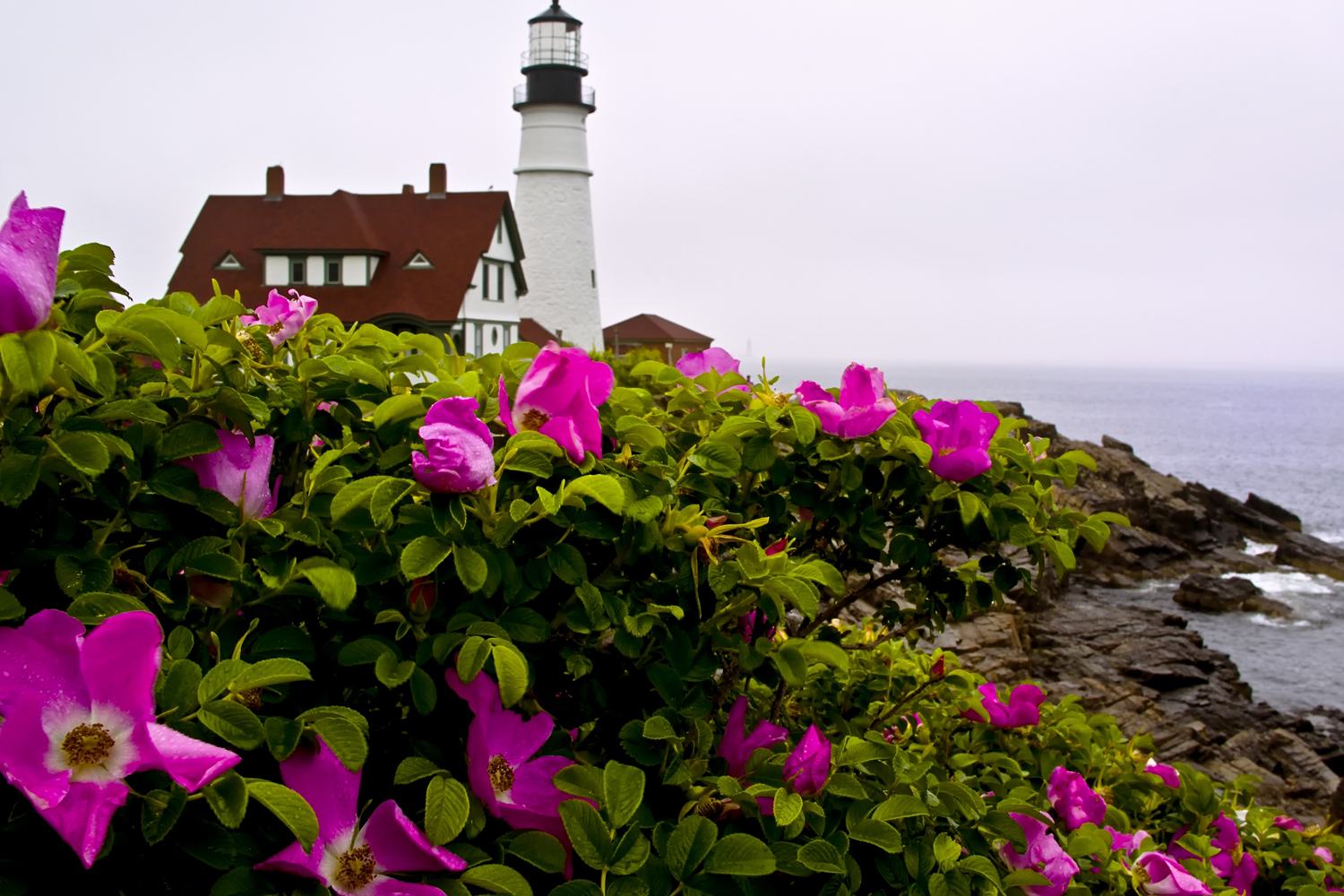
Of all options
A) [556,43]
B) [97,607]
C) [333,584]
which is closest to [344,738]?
[333,584]

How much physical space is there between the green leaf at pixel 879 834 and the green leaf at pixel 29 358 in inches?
49.4

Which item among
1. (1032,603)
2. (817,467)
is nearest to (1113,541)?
(1032,603)

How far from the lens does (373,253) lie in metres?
27.0

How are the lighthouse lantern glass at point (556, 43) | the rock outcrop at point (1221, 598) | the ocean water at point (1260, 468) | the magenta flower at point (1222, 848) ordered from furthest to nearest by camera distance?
the lighthouse lantern glass at point (556, 43), the rock outcrop at point (1221, 598), the ocean water at point (1260, 468), the magenta flower at point (1222, 848)

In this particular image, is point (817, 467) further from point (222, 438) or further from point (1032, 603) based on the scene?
point (1032, 603)

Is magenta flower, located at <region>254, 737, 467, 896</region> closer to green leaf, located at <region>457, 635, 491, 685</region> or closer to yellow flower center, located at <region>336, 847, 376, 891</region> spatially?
yellow flower center, located at <region>336, 847, 376, 891</region>

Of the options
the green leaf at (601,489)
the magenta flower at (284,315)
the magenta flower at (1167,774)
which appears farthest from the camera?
the magenta flower at (1167,774)

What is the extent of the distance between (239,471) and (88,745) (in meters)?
0.47

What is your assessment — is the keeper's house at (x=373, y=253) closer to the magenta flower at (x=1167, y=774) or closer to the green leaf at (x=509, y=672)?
the magenta flower at (x=1167, y=774)

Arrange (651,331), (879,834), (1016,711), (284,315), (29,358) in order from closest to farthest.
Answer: (29,358) → (879,834) → (284,315) → (1016,711) → (651,331)

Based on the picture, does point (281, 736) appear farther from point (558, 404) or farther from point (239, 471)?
point (558, 404)

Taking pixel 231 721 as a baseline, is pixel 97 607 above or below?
above

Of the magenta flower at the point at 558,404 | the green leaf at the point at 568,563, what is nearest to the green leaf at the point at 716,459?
the magenta flower at the point at 558,404

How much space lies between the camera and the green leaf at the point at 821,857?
148cm
